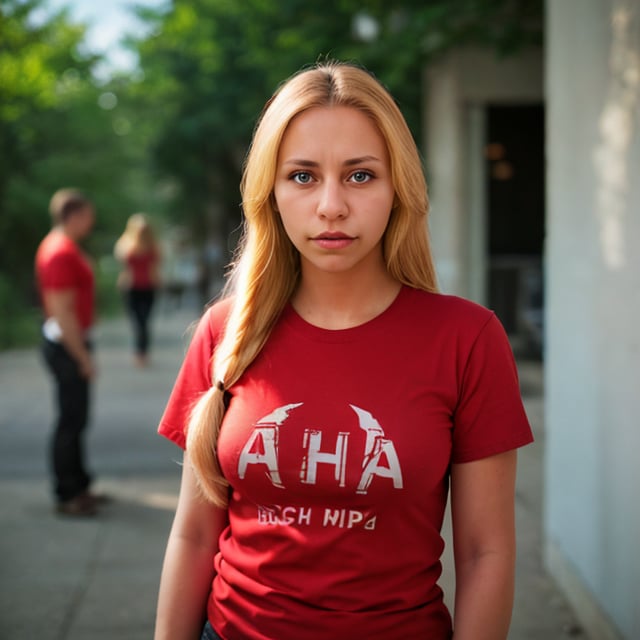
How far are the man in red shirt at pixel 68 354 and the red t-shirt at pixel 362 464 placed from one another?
441 centimetres

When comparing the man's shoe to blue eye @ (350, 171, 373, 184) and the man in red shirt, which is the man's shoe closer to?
the man in red shirt

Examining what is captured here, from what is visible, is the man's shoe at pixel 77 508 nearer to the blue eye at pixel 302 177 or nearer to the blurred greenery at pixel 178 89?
the blurred greenery at pixel 178 89

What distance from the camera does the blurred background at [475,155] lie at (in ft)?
12.5

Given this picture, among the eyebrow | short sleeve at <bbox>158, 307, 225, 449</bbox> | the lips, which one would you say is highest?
the eyebrow

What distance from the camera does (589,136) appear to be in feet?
13.9

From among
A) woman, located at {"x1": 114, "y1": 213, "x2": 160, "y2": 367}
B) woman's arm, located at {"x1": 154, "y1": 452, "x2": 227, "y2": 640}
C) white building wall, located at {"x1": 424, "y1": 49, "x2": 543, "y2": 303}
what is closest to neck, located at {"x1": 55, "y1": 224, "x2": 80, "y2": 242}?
woman's arm, located at {"x1": 154, "y1": 452, "x2": 227, "y2": 640}

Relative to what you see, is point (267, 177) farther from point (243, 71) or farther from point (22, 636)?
point (243, 71)

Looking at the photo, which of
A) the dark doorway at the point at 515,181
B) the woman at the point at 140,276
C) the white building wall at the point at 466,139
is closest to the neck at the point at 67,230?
the white building wall at the point at 466,139

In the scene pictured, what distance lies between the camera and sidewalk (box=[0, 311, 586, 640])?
14.7 ft

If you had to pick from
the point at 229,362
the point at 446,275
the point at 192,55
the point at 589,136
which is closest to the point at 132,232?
the point at 446,275

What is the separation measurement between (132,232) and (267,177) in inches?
514

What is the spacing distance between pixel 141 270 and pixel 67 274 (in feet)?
26.7

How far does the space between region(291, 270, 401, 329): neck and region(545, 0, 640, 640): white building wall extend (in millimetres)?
1636

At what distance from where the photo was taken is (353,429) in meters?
1.97
